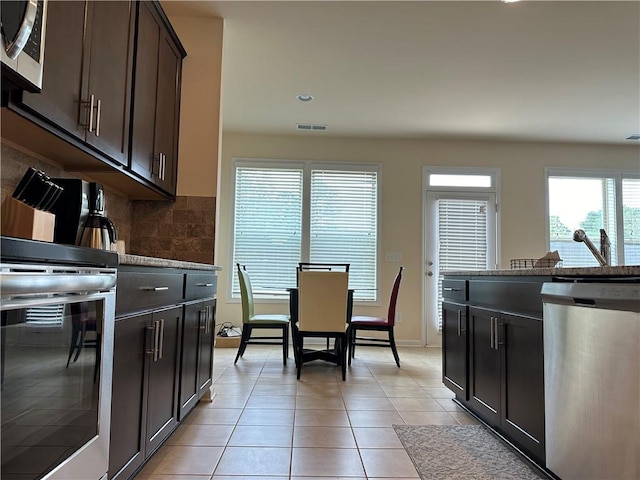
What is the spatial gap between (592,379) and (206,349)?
210 centimetres

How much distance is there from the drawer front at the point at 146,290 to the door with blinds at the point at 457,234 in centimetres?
403

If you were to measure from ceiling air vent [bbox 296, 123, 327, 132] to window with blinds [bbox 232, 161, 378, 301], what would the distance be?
0.46 m

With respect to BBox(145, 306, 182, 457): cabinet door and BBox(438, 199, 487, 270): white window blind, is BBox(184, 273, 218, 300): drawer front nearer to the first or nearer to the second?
BBox(145, 306, 182, 457): cabinet door

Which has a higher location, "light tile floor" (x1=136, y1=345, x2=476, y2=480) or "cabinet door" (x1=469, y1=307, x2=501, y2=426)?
"cabinet door" (x1=469, y1=307, x2=501, y2=426)

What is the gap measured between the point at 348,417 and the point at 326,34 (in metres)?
2.78

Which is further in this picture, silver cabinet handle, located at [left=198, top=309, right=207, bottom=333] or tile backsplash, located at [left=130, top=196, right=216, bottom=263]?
tile backsplash, located at [left=130, top=196, right=216, bottom=263]

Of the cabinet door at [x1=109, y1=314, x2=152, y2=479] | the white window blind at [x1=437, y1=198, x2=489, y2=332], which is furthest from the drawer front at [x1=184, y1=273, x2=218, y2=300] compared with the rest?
the white window blind at [x1=437, y1=198, x2=489, y2=332]

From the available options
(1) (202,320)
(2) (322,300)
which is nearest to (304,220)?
(2) (322,300)

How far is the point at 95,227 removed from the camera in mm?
1859

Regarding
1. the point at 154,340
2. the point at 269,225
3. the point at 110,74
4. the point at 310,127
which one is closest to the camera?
the point at 154,340

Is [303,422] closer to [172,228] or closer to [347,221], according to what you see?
[172,228]

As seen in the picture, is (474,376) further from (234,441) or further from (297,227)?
(297,227)

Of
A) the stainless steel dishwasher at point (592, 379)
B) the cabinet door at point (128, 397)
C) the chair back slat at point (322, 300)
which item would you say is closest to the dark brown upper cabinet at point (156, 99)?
the cabinet door at point (128, 397)

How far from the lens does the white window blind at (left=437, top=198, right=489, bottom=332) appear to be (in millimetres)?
5469
